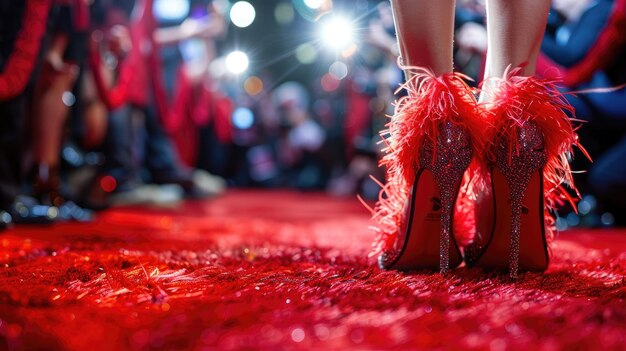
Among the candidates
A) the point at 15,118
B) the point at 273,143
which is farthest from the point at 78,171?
the point at 273,143

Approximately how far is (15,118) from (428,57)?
1.43 m

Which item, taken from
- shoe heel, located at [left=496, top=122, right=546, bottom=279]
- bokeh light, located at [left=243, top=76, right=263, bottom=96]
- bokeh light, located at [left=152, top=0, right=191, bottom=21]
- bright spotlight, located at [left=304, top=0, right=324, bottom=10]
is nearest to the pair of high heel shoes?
shoe heel, located at [left=496, top=122, right=546, bottom=279]

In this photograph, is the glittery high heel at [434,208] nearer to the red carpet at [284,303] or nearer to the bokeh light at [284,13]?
the red carpet at [284,303]

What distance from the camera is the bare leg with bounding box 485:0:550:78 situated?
89 centimetres

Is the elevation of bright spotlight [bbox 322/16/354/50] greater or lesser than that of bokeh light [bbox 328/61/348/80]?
greater

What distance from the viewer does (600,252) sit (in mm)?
1247

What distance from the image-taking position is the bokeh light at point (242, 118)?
620 cm

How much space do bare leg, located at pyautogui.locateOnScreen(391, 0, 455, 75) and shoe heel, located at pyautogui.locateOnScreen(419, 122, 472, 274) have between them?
0.12 meters

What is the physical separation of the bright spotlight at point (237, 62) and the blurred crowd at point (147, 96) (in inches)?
49.0

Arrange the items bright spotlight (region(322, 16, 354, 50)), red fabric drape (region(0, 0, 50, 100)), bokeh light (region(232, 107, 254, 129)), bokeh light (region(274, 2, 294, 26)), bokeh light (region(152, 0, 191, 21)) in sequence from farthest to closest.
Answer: bokeh light (region(274, 2, 294, 26)), bokeh light (region(232, 107, 254, 129)), bright spotlight (region(322, 16, 354, 50)), bokeh light (region(152, 0, 191, 21)), red fabric drape (region(0, 0, 50, 100))

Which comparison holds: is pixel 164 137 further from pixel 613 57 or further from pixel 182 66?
pixel 613 57

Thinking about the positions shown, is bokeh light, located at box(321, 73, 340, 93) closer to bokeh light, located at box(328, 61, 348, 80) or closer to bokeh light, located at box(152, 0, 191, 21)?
bokeh light, located at box(328, 61, 348, 80)

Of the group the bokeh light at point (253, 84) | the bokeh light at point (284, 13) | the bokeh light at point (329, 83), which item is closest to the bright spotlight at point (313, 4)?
the bokeh light at point (284, 13)

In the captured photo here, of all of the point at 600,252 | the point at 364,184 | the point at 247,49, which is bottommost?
the point at 364,184
